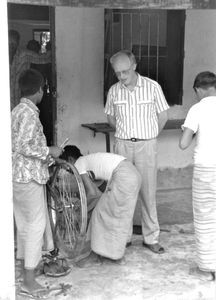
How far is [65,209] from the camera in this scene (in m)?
4.35

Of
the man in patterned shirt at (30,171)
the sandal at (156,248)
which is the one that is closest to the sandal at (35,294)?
the man in patterned shirt at (30,171)

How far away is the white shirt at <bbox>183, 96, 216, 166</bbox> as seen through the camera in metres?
4.17

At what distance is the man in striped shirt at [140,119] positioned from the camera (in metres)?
4.78

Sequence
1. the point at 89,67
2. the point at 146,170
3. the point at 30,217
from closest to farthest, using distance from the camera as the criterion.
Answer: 1. the point at 30,217
2. the point at 146,170
3. the point at 89,67

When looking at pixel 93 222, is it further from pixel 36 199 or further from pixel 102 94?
pixel 102 94

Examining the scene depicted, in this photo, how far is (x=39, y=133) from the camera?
13.1ft

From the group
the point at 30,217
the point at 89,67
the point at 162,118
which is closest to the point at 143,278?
the point at 30,217

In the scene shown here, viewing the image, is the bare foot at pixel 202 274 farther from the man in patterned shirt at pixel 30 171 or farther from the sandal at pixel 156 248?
the man in patterned shirt at pixel 30 171

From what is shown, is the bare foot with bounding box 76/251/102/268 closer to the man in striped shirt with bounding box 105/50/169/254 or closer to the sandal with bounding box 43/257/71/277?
the sandal with bounding box 43/257/71/277

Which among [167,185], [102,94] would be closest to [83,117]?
[102,94]

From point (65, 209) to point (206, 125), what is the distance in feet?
4.29

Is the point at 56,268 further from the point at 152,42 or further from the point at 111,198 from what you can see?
the point at 152,42

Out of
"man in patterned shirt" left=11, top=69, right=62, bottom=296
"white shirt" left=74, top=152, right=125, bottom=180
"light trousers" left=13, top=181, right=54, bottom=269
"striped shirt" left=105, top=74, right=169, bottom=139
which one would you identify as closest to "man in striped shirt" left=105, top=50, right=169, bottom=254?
"striped shirt" left=105, top=74, right=169, bottom=139

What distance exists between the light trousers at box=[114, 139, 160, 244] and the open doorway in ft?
→ 7.23
